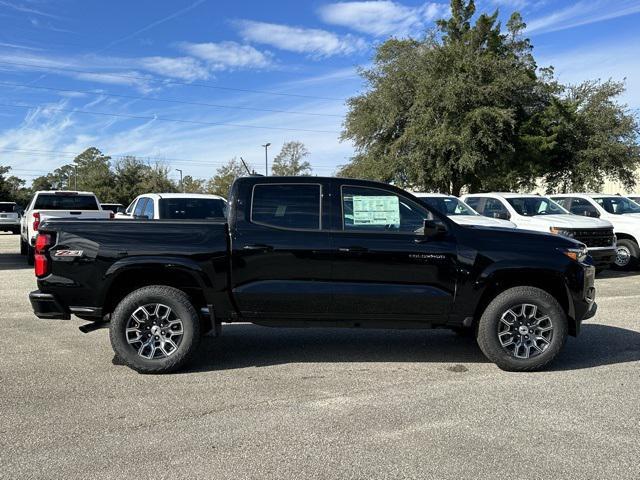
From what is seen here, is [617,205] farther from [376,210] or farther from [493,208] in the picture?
[376,210]

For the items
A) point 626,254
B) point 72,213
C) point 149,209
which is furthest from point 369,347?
point 72,213

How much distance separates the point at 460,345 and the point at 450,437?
2794 millimetres

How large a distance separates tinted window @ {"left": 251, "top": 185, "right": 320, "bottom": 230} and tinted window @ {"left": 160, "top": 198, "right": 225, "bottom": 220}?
230 inches

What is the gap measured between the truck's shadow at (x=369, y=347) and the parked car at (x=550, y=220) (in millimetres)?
4868

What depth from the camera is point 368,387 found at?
5.16m

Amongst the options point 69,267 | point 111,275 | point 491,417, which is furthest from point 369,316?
point 69,267

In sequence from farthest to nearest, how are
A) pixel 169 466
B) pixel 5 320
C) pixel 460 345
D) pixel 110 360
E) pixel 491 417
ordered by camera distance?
pixel 5 320 < pixel 460 345 < pixel 110 360 < pixel 491 417 < pixel 169 466

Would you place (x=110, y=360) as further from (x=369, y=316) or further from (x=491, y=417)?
(x=491, y=417)

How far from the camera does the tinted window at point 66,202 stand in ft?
47.8

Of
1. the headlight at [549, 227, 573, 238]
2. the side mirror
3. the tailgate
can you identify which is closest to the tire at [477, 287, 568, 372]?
the side mirror

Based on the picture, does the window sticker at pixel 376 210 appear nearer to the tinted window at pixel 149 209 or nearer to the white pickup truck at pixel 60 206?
the tinted window at pixel 149 209

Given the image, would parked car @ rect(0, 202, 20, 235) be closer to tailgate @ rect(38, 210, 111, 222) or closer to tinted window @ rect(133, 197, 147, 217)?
tailgate @ rect(38, 210, 111, 222)

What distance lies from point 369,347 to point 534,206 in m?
8.55

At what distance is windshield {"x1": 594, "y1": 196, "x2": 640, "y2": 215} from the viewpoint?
14.5m
